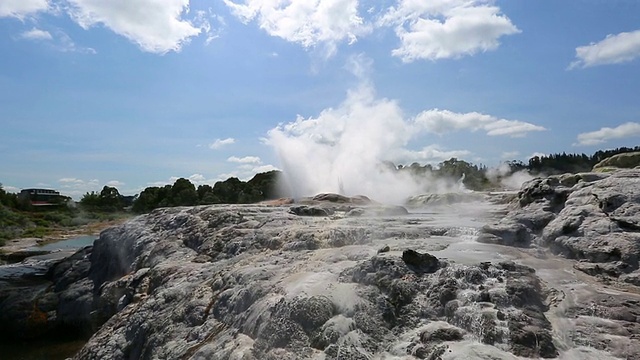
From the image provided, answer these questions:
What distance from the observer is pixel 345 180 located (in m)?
36.3

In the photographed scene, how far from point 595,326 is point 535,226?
209 inches

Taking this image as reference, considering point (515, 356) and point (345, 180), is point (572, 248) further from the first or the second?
point (345, 180)

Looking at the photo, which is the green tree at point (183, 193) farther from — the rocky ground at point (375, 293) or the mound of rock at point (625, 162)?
the mound of rock at point (625, 162)

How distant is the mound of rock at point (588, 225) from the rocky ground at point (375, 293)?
0.05m

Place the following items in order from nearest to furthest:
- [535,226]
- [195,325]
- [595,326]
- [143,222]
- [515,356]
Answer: [515,356]
[595,326]
[195,325]
[535,226]
[143,222]

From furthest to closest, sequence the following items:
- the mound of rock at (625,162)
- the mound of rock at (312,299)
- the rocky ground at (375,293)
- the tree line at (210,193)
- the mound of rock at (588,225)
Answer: the tree line at (210,193), the mound of rock at (625,162), the mound of rock at (588,225), the mound of rock at (312,299), the rocky ground at (375,293)

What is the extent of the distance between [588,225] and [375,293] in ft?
19.1

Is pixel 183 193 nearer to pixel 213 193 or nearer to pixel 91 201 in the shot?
pixel 213 193

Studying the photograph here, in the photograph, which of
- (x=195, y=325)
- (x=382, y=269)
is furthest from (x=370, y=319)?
(x=195, y=325)

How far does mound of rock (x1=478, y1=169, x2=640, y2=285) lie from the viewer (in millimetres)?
9477

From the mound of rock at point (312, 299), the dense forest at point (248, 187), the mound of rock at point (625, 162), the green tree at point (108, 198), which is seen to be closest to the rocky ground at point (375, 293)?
the mound of rock at point (312, 299)

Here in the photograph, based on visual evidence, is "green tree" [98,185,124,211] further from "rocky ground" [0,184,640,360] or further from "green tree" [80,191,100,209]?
"rocky ground" [0,184,640,360]

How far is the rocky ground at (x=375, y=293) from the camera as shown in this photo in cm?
727

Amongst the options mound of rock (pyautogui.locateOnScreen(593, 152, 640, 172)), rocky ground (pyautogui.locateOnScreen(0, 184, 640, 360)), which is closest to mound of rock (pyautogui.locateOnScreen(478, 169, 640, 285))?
rocky ground (pyautogui.locateOnScreen(0, 184, 640, 360))
